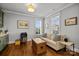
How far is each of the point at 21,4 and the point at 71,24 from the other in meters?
1.32

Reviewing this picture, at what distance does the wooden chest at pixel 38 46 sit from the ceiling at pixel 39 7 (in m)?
0.67

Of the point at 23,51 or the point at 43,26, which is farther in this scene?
the point at 43,26

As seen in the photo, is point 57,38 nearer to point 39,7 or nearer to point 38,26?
point 38,26

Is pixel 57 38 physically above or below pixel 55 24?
below

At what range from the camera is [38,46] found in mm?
2049

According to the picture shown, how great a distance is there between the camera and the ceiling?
6.35 ft

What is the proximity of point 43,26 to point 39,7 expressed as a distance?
0.50 meters

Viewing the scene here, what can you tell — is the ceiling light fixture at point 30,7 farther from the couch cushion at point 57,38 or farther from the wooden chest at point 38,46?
the couch cushion at point 57,38

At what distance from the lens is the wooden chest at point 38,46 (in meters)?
2.02

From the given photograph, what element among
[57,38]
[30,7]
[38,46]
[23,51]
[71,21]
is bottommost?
[23,51]

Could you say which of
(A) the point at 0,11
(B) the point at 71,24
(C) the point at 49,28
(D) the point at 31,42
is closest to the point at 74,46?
(B) the point at 71,24

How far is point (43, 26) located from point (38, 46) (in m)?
0.53

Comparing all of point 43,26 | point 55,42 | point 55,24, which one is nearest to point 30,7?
point 43,26

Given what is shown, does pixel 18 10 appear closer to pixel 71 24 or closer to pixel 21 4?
pixel 21 4
